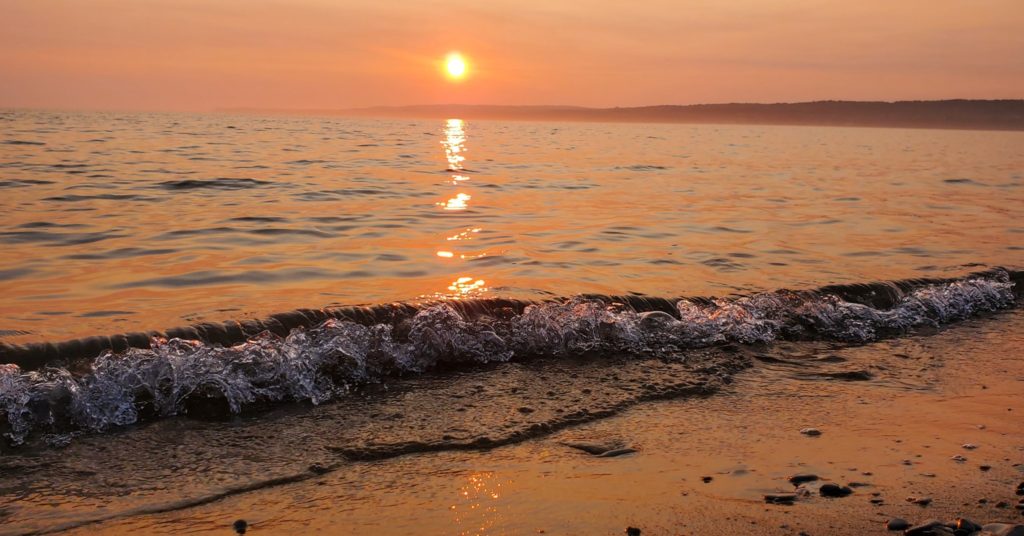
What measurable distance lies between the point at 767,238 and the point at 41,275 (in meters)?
10.1

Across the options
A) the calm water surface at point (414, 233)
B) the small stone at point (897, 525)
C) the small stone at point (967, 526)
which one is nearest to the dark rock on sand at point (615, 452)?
the small stone at point (897, 525)

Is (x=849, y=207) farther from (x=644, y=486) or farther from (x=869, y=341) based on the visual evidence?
(x=644, y=486)

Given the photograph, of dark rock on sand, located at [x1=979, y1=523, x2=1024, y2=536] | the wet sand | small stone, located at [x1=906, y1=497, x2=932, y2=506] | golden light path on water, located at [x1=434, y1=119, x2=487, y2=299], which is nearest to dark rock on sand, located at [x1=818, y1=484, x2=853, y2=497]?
the wet sand

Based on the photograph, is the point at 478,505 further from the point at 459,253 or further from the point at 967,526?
the point at 459,253

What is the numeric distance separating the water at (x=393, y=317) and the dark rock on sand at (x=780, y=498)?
1467 mm

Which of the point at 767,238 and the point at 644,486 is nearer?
the point at 644,486

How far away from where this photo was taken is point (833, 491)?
4.01 metres

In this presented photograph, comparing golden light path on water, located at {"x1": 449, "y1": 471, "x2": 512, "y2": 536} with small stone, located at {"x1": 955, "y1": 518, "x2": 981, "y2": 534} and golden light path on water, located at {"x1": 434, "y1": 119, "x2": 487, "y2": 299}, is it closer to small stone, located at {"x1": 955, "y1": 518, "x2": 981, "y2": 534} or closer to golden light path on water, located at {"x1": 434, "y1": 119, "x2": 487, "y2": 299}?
small stone, located at {"x1": 955, "y1": 518, "x2": 981, "y2": 534}

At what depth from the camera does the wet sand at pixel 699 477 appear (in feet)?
12.1

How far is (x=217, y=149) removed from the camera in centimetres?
2925

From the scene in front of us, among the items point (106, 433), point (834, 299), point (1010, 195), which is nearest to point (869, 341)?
point (834, 299)

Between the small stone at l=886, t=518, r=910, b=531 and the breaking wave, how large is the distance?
3544 mm

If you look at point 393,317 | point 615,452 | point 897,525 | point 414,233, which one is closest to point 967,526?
point 897,525

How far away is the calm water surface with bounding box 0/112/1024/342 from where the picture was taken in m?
8.54
